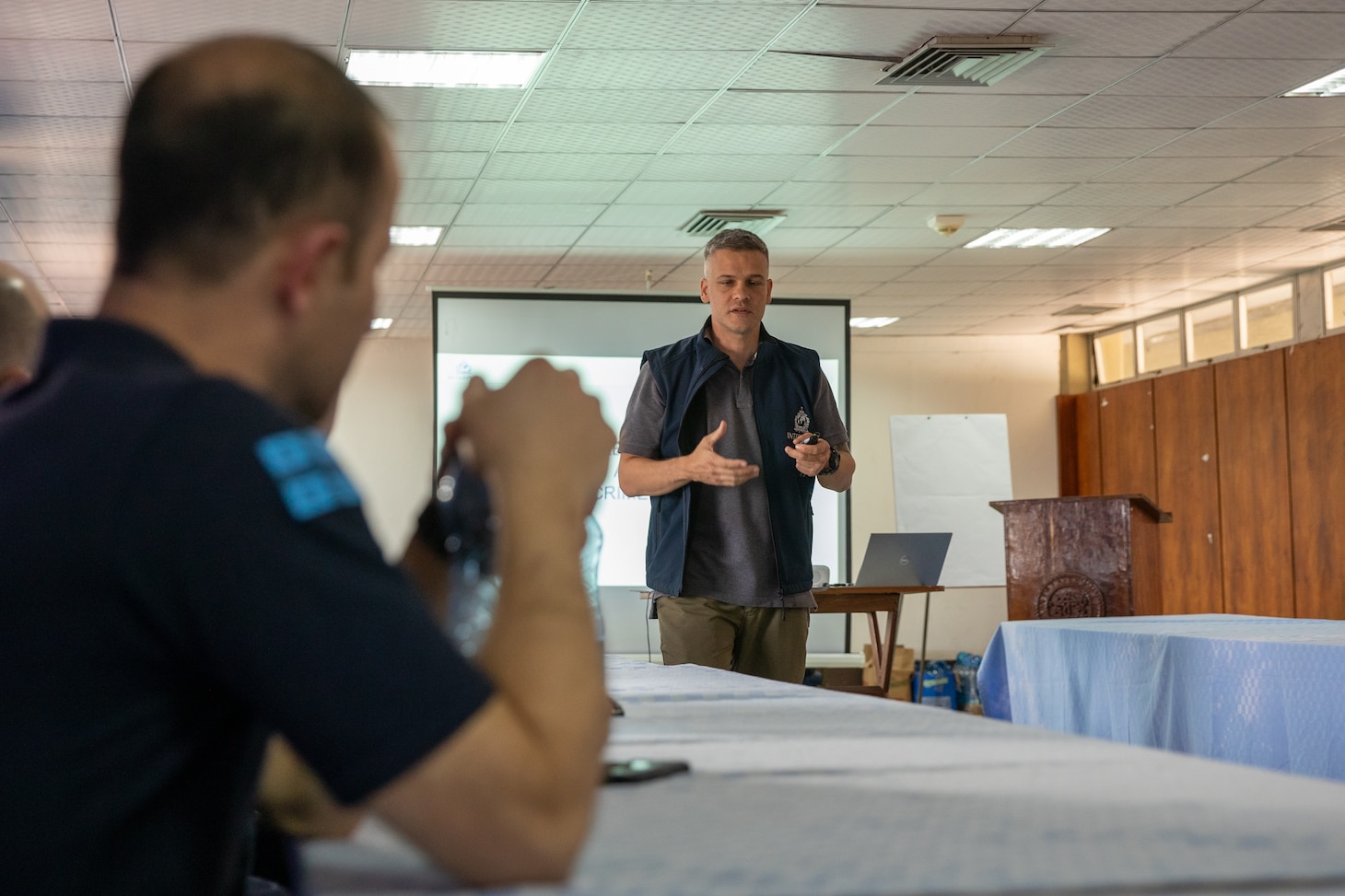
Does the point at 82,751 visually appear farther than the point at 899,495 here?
No

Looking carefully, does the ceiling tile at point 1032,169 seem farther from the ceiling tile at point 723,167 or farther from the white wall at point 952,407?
the white wall at point 952,407

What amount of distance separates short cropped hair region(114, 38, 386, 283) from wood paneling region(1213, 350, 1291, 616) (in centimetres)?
867

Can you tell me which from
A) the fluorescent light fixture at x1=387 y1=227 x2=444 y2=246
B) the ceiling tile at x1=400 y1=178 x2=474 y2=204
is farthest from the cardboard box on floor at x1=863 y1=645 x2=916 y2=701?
the ceiling tile at x1=400 y1=178 x2=474 y2=204

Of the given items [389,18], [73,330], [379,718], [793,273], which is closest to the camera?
[379,718]

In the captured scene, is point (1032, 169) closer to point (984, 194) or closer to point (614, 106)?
point (984, 194)

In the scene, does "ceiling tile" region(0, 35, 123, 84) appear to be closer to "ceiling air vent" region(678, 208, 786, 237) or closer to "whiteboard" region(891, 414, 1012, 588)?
"ceiling air vent" region(678, 208, 786, 237)

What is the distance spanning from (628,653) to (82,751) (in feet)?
22.6

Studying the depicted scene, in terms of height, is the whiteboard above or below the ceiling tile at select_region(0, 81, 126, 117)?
below

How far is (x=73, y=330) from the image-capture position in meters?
0.65

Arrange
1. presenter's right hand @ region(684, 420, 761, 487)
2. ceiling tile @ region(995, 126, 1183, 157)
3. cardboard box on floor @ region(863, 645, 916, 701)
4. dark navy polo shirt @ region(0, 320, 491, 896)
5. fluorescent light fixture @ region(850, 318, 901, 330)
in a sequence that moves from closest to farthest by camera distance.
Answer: dark navy polo shirt @ region(0, 320, 491, 896) → presenter's right hand @ region(684, 420, 761, 487) → ceiling tile @ region(995, 126, 1183, 157) → cardboard box on floor @ region(863, 645, 916, 701) → fluorescent light fixture @ region(850, 318, 901, 330)

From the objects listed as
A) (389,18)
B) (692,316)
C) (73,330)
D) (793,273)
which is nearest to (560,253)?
(692,316)

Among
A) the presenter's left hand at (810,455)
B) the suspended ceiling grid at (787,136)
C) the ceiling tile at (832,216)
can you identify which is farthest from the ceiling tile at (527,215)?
the presenter's left hand at (810,455)

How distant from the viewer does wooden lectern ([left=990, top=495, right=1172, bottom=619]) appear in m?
3.83

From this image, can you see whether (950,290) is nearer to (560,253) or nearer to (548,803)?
(560,253)
